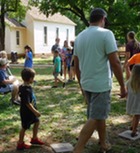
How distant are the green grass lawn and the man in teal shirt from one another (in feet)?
3.09

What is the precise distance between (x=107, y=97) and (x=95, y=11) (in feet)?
3.82

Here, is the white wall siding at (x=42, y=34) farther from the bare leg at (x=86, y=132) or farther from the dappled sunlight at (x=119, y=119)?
the bare leg at (x=86, y=132)

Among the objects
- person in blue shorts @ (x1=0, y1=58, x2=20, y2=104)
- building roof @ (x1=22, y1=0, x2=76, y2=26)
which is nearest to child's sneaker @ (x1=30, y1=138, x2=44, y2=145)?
person in blue shorts @ (x1=0, y1=58, x2=20, y2=104)

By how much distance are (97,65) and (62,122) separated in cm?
273

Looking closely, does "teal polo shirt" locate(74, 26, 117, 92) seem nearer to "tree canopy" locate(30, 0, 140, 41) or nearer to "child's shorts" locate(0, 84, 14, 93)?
"child's shorts" locate(0, 84, 14, 93)

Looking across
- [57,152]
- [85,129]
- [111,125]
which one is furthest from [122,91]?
[111,125]

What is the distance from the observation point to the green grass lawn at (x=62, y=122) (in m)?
5.08

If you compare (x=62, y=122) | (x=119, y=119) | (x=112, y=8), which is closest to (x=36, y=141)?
(x=62, y=122)

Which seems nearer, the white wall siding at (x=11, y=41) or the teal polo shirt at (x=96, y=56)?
→ the teal polo shirt at (x=96, y=56)

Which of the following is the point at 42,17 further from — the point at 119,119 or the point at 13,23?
the point at 119,119

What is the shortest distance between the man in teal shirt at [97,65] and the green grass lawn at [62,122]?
942mm

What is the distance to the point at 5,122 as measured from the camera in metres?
6.45

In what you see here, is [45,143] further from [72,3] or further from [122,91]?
[72,3]

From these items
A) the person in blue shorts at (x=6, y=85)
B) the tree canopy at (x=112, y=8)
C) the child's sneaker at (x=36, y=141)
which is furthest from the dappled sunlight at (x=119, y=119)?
the tree canopy at (x=112, y=8)
